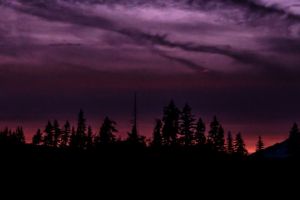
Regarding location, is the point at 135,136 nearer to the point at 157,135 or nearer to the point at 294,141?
the point at 157,135

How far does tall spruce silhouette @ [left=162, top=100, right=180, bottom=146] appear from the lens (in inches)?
2525

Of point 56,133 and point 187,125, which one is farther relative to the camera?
point 56,133

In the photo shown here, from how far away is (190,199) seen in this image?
21.3m

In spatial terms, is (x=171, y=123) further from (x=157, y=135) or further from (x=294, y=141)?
(x=294, y=141)

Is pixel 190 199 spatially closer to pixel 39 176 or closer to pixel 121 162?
pixel 121 162

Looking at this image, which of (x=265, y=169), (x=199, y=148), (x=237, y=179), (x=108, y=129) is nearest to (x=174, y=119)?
(x=108, y=129)

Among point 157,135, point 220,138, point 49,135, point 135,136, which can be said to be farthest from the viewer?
point 49,135

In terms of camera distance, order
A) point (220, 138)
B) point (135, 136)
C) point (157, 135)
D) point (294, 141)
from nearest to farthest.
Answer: point (135, 136), point (157, 135), point (294, 141), point (220, 138)

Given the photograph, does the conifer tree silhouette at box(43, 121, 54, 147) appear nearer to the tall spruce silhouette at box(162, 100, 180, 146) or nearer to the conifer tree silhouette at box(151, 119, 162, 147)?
the tall spruce silhouette at box(162, 100, 180, 146)

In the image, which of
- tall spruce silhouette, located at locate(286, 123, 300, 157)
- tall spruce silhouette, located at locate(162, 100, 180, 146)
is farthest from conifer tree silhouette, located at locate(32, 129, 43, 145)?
tall spruce silhouette, located at locate(286, 123, 300, 157)

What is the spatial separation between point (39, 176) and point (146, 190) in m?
9.56

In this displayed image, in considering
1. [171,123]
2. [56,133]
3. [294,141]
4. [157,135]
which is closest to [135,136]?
[157,135]

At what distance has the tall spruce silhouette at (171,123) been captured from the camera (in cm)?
6412

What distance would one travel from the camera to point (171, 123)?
64875 millimetres
